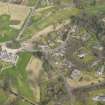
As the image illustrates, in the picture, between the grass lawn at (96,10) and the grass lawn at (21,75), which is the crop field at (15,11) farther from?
the grass lawn at (21,75)

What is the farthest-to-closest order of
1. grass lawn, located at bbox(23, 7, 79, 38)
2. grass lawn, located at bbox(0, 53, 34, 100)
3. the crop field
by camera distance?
the crop field → grass lawn, located at bbox(23, 7, 79, 38) → grass lawn, located at bbox(0, 53, 34, 100)

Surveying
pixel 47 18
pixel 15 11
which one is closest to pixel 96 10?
pixel 47 18

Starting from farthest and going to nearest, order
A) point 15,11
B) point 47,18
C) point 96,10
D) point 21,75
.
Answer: point 15,11 < point 96,10 < point 47,18 < point 21,75

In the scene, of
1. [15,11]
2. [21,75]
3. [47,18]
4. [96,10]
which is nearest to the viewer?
[21,75]

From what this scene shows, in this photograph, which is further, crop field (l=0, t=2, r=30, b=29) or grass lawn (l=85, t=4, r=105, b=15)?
crop field (l=0, t=2, r=30, b=29)

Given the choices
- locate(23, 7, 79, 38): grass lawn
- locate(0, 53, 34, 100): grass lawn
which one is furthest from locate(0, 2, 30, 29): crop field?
locate(0, 53, 34, 100): grass lawn

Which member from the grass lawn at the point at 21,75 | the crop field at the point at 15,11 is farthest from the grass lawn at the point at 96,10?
the grass lawn at the point at 21,75

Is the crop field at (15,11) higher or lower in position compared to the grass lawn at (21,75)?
higher

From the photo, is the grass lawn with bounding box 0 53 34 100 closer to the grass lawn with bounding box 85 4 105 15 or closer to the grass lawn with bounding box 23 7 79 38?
the grass lawn with bounding box 23 7 79 38

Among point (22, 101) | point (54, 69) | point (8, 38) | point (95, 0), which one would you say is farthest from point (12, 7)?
point (22, 101)

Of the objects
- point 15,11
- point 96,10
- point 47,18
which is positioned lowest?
point 47,18

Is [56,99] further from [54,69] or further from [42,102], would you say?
[54,69]

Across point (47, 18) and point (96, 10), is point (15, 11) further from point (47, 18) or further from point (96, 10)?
point (96, 10)
